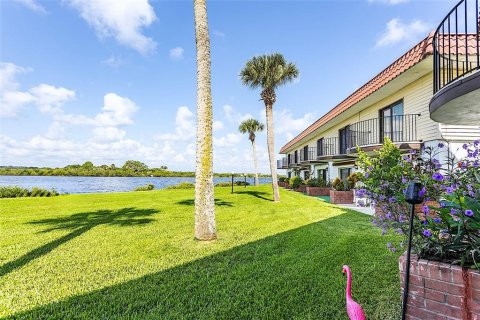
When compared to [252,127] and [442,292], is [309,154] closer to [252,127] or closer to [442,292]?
[252,127]

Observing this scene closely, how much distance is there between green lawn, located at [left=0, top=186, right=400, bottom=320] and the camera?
3.29m

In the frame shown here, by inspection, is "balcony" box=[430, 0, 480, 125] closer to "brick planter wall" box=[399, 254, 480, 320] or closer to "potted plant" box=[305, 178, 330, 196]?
"brick planter wall" box=[399, 254, 480, 320]

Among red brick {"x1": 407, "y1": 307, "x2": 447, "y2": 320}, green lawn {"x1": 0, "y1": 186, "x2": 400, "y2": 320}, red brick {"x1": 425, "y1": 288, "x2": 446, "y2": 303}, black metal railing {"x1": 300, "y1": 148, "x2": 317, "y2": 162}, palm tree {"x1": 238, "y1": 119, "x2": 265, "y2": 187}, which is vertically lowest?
green lawn {"x1": 0, "y1": 186, "x2": 400, "y2": 320}

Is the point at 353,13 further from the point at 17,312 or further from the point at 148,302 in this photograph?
the point at 17,312

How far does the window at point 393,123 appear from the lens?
12.6 metres

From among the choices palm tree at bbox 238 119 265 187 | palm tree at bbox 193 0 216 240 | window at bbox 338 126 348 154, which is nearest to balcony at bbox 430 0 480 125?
palm tree at bbox 193 0 216 240

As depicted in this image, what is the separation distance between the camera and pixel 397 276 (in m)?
4.18

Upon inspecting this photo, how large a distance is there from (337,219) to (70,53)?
574 inches

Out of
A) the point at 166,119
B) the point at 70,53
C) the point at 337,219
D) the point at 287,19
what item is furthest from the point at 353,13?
the point at 70,53

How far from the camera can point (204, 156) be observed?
260 inches

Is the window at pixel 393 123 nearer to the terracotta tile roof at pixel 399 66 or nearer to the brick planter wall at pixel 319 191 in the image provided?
the terracotta tile roof at pixel 399 66

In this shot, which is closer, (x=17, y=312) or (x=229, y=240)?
(x=17, y=312)

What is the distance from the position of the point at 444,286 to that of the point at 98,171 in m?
66.1

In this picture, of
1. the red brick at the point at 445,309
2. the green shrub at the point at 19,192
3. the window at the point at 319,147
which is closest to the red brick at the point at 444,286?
the red brick at the point at 445,309
